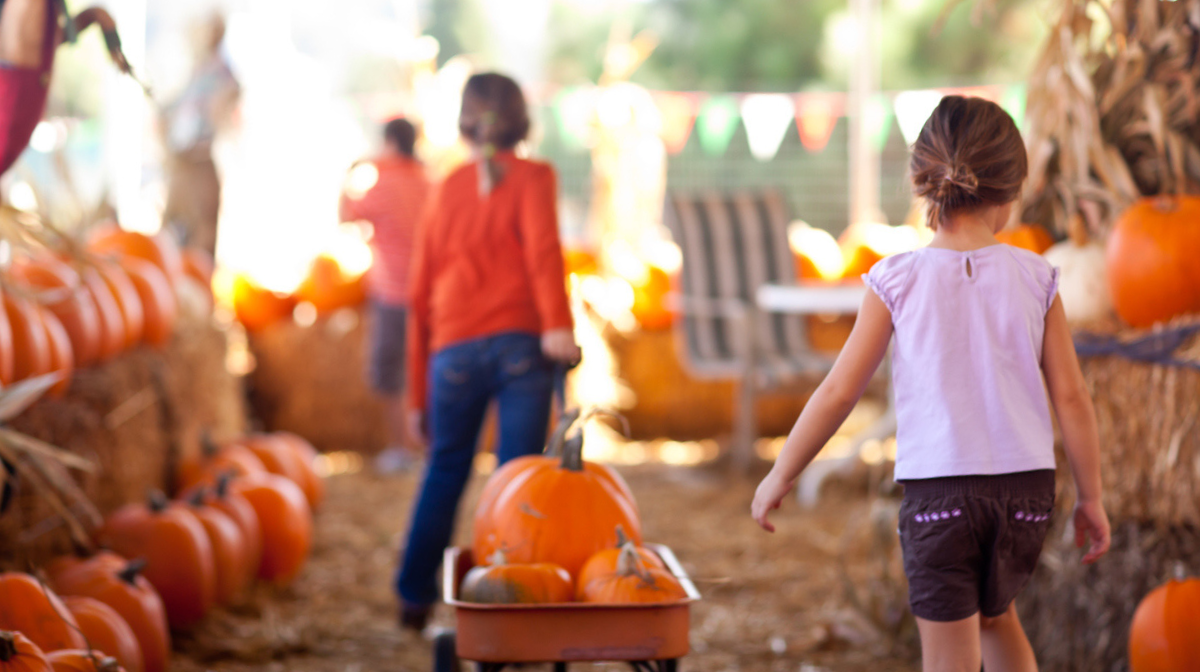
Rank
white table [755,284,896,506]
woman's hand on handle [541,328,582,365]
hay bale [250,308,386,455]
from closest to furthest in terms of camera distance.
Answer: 1. woman's hand on handle [541,328,582,365]
2. white table [755,284,896,506]
3. hay bale [250,308,386,455]

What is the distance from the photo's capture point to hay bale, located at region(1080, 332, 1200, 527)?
2051 mm

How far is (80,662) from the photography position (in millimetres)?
1761

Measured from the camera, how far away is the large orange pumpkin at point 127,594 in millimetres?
2279

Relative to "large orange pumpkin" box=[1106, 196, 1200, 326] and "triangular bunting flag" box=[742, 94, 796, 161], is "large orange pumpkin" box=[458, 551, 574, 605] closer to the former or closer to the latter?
"large orange pumpkin" box=[1106, 196, 1200, 326]

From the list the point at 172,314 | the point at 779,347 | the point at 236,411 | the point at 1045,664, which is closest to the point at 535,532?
the point at 1045,664

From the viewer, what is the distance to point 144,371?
3.20 metres

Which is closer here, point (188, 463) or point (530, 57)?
point (188, 463)

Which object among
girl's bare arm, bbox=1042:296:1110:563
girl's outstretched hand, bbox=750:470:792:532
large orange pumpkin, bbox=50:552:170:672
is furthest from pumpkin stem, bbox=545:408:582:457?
large orange pumpkin, bbox=50:552:170:672

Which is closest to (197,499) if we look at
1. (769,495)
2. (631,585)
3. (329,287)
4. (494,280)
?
(494,280)

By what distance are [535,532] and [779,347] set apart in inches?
136

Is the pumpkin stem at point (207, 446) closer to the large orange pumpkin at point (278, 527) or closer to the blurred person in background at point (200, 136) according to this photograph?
the large orange pumpkin at point (278, 527)

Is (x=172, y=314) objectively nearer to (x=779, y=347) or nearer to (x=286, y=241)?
(x=779, y=347)

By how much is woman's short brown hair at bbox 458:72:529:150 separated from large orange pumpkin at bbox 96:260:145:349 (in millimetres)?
1108

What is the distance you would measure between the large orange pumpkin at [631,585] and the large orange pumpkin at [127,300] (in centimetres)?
186
